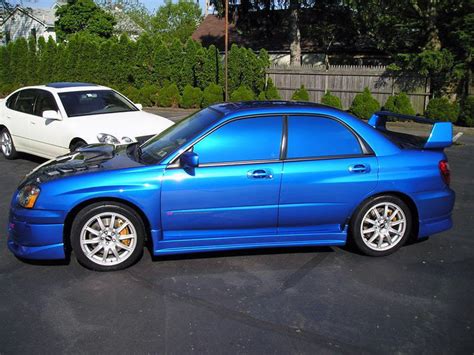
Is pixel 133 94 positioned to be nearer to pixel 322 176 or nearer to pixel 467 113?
pixel 467 113

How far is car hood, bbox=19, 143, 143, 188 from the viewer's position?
4.70m

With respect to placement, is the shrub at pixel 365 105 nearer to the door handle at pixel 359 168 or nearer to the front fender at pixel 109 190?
the door handle at pixel 359 168

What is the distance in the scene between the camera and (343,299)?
13.8 ft

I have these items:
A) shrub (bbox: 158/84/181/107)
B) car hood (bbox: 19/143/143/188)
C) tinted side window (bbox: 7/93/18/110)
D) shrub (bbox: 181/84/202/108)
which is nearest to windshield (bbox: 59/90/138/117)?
tinted side window (bbox: 7/93/18/110)

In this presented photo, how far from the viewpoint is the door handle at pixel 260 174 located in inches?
184

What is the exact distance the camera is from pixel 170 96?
21844 millimetres

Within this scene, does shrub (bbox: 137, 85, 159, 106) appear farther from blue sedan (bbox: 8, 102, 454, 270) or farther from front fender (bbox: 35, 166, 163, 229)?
front fender (bbox: 35, 166, 163, 229)

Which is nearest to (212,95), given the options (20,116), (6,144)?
(6,144)

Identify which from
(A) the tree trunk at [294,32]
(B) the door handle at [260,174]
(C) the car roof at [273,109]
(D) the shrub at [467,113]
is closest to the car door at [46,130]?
(C) the car roof at [273,109]

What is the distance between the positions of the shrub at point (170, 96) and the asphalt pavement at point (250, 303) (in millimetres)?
16833

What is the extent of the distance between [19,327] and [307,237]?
266 centimetres

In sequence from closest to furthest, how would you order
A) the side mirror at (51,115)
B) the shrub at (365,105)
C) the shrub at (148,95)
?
the side mirror at (51,115)
the shrub at (365,105)
the shrub at (148,95)

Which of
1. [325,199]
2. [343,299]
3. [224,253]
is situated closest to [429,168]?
[325,199]

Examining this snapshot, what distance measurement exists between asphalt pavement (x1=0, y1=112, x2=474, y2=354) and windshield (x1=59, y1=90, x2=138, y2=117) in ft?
12.6
